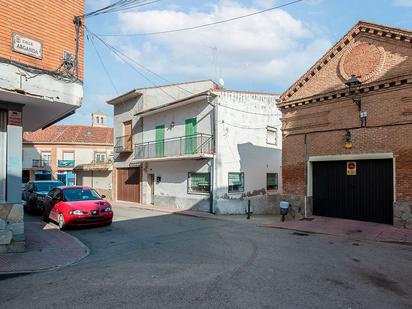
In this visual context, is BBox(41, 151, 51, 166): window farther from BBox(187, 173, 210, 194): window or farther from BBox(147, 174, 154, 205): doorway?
BBox(187, 173, 210, 194): window

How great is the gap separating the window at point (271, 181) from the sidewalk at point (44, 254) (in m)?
12.4

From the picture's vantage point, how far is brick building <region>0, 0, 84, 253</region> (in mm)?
7875

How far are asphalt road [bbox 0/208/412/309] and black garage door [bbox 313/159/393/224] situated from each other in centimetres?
256

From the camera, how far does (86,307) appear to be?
4641 mm

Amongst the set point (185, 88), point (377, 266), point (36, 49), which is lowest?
point (377, 266)

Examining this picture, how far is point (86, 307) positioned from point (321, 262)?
193 inches

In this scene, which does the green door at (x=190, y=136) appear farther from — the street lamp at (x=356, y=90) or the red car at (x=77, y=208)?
the street lamp at (x=356, y=90)

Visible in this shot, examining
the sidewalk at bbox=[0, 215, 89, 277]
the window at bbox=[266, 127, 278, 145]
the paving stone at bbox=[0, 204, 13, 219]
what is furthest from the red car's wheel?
the window at bbox=[266, 127, 278, 145]

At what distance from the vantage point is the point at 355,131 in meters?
12.3

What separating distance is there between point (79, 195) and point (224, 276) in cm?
849

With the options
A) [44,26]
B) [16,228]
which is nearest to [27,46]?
[44,26]

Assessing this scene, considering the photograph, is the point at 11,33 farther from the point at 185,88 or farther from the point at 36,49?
the point at 185,88

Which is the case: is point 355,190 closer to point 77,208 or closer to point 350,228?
point 350,228

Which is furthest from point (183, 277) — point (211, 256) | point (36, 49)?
point (36, 49)
